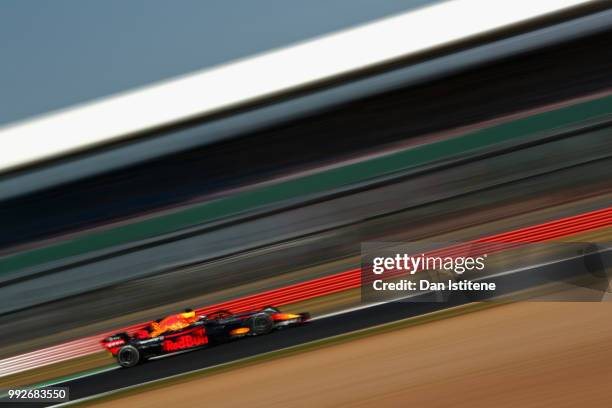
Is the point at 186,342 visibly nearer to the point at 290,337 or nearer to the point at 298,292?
the point at 290,337

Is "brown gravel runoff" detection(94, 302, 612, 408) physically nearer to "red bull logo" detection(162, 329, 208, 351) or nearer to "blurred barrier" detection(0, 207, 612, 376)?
"red bull logo" detection(162, 329, 208, 351)

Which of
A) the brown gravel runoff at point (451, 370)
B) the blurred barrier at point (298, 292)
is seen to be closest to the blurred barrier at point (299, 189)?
the blurred barrier at point (298, 292)

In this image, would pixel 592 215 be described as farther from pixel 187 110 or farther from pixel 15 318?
pixel 15 318

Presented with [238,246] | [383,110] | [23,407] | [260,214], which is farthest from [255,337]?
[383,110]

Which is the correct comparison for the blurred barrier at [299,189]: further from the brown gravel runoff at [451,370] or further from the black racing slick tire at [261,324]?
the brown gravel runoff at [451,370]

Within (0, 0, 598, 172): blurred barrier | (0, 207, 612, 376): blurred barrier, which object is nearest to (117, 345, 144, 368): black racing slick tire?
(0, 207, 612, 376): blurred barrier

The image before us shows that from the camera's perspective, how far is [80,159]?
6414 millimetres

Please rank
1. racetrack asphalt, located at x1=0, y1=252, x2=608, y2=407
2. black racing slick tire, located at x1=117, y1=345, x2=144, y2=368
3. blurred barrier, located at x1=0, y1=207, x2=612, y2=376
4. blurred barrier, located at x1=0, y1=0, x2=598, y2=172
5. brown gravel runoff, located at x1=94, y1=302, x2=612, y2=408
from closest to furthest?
1. brown gravel runoff, located at x1=94, y1=302, x2=612, y2=408
2. racetrack asphalt, located at x1=0, y1=252, x2=608, y2=407
3. black racing slick tire, located at x1=117, y1=345, x2=144, y2=368
4. blurred barrier, located at x1=0, y1=207, x2=612, y2=376
5. blurred barrier, located at x1=0, y1=0, x2=598, y2=172

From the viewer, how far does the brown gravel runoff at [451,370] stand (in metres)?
2.05

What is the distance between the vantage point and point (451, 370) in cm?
234

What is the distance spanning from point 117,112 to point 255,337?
3450mm

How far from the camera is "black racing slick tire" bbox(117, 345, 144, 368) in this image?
3510 millimetres

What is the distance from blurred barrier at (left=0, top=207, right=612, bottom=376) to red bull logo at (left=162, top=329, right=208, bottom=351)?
2.71 feet

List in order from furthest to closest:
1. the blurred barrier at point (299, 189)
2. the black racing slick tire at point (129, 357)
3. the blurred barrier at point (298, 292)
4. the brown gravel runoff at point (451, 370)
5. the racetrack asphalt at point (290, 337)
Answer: the blurred barrier at point (299, 189), the blurred barrier at point (298, 292), the black racing slick tire at point (129, 357), the racetrack asphalt at point (290, 337), the brown gravel runoff at point (451, 370)
